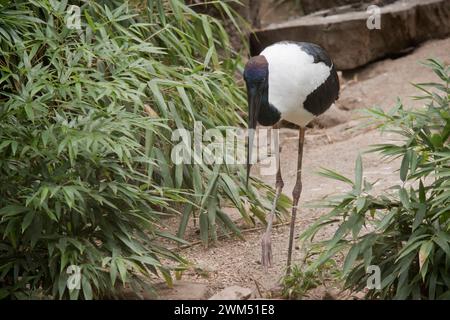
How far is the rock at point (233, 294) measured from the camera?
13.1 ft

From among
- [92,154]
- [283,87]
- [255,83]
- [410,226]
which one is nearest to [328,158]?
[283,87]

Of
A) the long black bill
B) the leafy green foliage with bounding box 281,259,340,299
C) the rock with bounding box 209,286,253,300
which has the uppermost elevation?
the long black bill

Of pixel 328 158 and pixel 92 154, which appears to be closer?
pixel 92 154

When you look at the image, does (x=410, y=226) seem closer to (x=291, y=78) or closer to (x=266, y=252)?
(x=266, y=252)

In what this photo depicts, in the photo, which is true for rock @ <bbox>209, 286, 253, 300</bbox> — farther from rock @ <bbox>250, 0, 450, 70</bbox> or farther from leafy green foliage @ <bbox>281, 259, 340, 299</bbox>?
rock @ <bbox>250, 0, 450, 70</bbox>

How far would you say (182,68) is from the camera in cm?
533

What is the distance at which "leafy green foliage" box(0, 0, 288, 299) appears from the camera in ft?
12.8

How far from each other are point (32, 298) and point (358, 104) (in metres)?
4.31

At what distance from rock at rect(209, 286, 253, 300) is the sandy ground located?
324mm

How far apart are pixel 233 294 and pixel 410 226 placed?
0.87 m

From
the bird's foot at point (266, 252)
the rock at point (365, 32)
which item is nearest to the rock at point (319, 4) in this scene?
the rock at point (365, 32)

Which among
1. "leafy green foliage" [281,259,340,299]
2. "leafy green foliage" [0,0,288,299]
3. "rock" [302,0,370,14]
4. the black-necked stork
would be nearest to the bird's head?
the black-necked stork

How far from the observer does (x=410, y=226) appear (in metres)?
3.96

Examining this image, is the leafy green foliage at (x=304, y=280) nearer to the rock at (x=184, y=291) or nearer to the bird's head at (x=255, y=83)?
the rock at (x=184, y=291)
